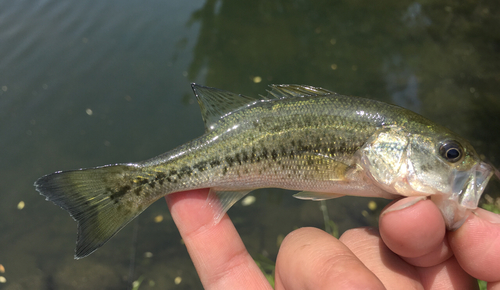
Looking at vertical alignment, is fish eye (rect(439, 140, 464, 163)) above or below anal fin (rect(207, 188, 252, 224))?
above

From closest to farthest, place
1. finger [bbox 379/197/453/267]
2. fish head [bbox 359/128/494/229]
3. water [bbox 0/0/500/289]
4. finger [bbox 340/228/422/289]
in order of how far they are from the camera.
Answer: finger [bbox 379/197/453/267], fish head [bbox 359/128/494/229], finger [bbox 340/228/422/289], water [bbox 0/0/500/289]

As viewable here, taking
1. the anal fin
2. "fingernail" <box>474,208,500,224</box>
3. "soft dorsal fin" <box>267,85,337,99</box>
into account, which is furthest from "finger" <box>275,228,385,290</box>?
"soft dorsal fin" <box>267,85,337,99</box>

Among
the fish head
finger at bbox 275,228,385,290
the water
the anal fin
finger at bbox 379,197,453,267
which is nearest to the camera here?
finger at bbox 275,228,385,290

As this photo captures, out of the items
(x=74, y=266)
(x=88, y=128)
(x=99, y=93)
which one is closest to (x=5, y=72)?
(x=99, y=93)

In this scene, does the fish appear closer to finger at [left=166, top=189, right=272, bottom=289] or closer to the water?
finger at [left=166, top=189, right=272, bottom=289]

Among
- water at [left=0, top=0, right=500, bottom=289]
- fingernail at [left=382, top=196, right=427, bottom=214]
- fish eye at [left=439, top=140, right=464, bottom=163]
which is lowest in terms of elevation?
water at [left=0, top=0, right=500, bottom=289]

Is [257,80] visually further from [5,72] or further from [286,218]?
[5,72]

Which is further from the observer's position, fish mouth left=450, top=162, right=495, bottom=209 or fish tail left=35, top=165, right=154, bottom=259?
fish tail left=35, top=165, right=154, bottom=259

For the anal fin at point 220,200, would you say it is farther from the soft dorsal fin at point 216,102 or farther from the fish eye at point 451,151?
the fish eye at point 451,151
